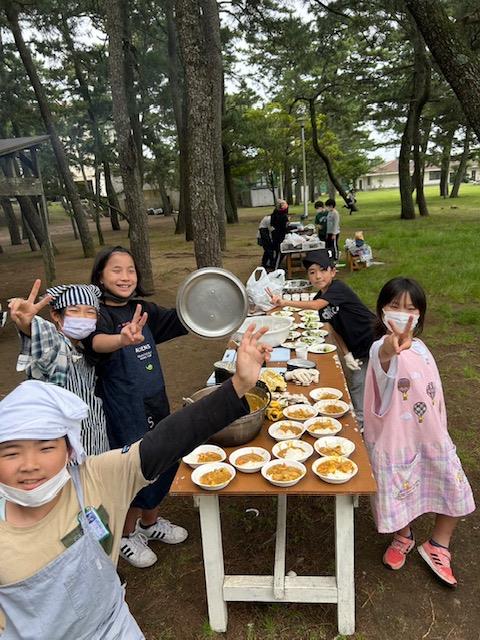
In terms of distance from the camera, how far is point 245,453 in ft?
7.86

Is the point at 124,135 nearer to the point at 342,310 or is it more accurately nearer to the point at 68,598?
the point at 342,310

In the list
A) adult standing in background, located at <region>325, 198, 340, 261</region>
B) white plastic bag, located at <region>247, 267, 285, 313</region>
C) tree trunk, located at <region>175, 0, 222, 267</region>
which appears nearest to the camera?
tree trunk, located at <region>175, 0, 222, 267</region>

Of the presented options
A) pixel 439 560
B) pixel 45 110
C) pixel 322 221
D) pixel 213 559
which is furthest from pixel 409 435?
pixel 45 110

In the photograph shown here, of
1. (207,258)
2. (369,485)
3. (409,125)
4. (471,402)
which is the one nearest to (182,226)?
(409,125)

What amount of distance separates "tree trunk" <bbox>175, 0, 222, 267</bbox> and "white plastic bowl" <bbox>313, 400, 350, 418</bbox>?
316cm

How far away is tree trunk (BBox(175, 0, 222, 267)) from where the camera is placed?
15.4 feet

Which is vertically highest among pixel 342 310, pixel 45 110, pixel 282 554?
pixel 45 110

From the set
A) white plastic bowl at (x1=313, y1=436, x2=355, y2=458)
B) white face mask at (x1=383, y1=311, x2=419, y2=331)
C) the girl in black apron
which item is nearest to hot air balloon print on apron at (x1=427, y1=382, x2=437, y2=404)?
white face mask at (x1=383, y1=311, x2=419, y2=331)

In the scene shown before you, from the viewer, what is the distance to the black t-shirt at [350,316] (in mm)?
3809

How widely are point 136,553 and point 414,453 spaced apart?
1922mm

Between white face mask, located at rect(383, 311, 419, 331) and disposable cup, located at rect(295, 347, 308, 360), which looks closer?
white face mask, located at rect(383, 311, 419, 331)

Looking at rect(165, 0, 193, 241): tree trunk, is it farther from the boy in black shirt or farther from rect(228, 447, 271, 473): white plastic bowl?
rect(228, 447, 271, 473): white plastic bowl

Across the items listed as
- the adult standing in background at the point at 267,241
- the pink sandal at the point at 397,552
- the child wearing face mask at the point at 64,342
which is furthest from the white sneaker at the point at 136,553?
the adult standing in background at the point at 267,241

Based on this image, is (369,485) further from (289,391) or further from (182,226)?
(182,226)
